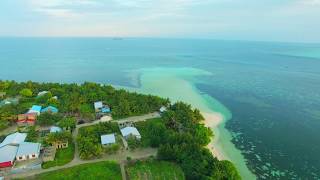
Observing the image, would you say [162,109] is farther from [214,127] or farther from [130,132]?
[130,132]

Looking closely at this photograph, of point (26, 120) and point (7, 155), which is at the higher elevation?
point (26, 120)

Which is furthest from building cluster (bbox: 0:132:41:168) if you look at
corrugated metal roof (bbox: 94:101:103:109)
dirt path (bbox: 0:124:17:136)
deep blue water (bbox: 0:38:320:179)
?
deep blue water (bbox: 0:38:320:179)

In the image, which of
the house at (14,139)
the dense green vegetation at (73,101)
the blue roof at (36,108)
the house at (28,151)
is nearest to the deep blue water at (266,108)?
the dense green vegetation at (73,101)

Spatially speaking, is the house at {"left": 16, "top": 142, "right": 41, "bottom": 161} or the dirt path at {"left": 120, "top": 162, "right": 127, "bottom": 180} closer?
the dirt path at {"left": 120, "top": 162, "right": 127, "bottom": 180}

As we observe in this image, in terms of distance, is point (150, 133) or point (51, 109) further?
point (51, 109)

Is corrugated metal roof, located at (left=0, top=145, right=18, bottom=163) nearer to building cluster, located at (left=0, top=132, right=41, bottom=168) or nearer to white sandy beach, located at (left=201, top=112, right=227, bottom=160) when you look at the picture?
building cluster, located at (left=0, top=132, right=41, bottom=168)

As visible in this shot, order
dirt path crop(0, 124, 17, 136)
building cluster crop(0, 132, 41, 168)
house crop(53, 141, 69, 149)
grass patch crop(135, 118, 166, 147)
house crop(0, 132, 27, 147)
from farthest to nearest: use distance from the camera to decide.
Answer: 1. dirt path crop(0, 124, 17, 136)
2. house crop(53, 141, 69, 149)
3. grass patch crop(135, 118, 166, 147)
4. house crop(0, 132, 27, 147)
5. building cluster crop(0, 132, 41, 168)

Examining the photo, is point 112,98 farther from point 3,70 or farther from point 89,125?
point 3,70

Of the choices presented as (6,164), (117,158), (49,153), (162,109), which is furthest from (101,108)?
(6,164)
